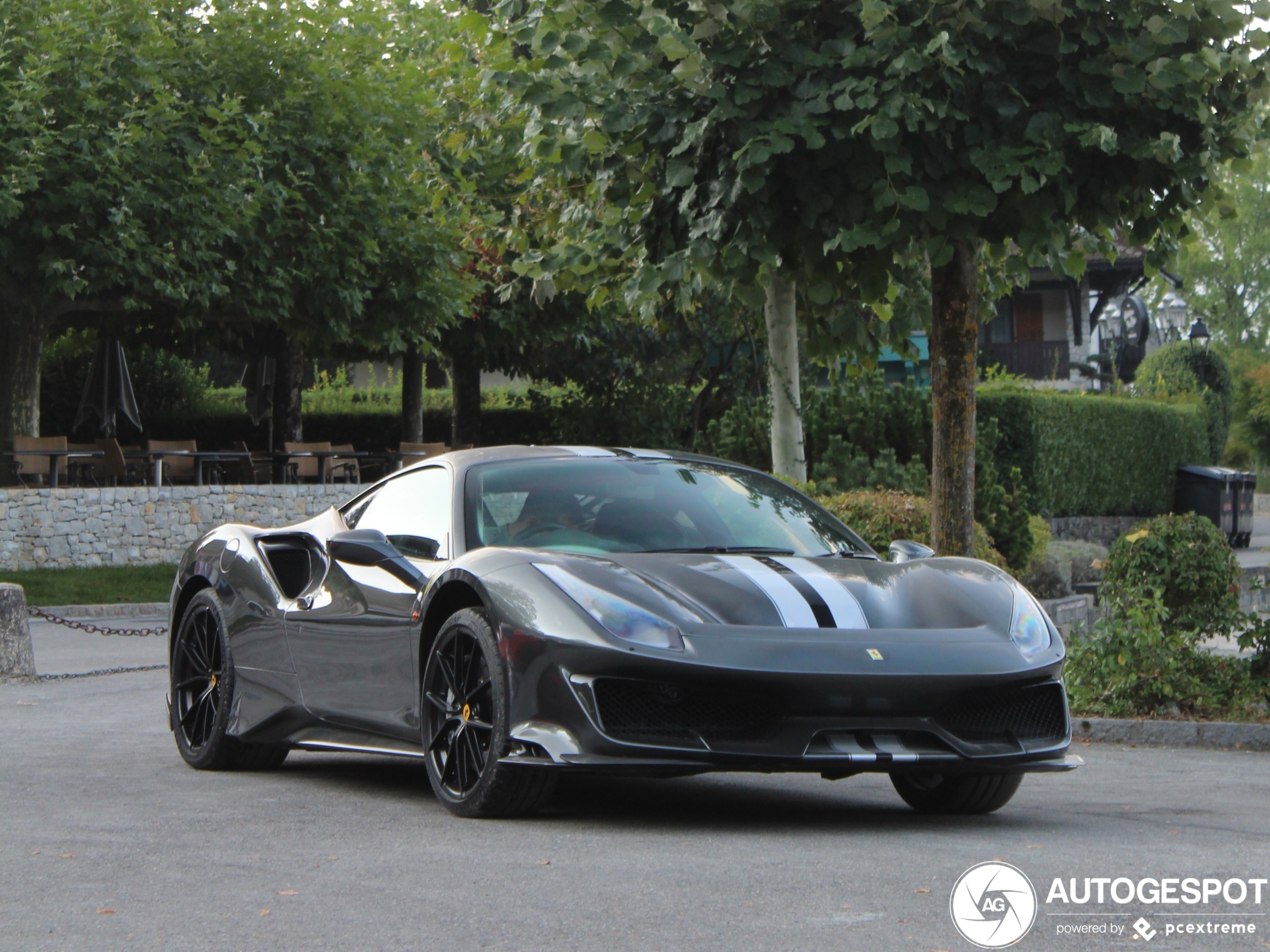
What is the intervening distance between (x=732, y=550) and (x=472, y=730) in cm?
125

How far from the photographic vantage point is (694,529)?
6660 mm

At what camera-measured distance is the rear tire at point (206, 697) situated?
7676 millimetres

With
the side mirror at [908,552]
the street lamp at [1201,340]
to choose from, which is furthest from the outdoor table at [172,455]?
the street lamp at [1201,340]

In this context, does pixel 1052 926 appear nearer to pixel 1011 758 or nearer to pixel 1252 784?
pixel 1011 758

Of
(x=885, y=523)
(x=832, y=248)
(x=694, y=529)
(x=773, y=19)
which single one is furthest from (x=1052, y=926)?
(x=885, y=523)

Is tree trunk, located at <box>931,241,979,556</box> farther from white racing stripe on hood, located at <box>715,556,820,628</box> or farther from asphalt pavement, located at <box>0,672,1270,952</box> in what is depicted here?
white racing stripe on hood, located at <box>715,556,820,628</box>

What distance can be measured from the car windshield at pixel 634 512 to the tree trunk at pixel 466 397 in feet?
90.2

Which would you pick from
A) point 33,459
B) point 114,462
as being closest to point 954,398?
point 33,459

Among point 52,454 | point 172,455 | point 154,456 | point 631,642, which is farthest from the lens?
point 172,455

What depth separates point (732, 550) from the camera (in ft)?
21.5

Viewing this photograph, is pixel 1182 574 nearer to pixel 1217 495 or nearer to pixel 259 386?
pixel 1217 495

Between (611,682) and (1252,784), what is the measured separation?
364 centimetres

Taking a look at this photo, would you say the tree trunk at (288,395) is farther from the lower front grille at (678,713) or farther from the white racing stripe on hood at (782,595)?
the lower front grille at (678,713)

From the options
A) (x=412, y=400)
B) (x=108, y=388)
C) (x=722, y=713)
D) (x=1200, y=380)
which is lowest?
(x=722, y=713)
